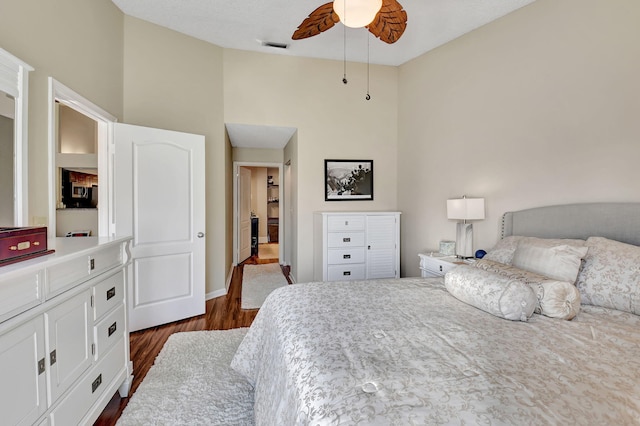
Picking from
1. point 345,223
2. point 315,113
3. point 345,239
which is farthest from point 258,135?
point 345,239

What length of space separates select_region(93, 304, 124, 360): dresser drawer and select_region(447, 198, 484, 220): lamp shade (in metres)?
2.81

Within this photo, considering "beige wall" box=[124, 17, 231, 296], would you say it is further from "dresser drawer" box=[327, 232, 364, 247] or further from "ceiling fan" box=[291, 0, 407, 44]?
"ceiling fan" box=[291, 0, 407, 44]

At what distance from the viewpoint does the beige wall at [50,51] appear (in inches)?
65.3

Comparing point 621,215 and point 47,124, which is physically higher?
point 47,124

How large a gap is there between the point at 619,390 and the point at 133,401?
7.59 ft

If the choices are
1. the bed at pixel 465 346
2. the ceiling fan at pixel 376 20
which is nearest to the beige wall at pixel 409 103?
the bed at pixel 465 346

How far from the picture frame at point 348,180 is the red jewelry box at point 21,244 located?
303 centimetres

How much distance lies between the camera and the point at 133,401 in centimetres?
177

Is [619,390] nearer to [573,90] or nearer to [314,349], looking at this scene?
[314,349]

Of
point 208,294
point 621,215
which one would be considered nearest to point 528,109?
point 621,215

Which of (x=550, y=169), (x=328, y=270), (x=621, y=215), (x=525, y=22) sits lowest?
(x=328, y=270)

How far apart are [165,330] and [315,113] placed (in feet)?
10.1

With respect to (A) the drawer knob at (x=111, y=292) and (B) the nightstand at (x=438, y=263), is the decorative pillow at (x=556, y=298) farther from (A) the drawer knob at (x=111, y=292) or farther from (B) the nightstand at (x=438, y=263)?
(A) the drawer knob at (x=111, y=292)

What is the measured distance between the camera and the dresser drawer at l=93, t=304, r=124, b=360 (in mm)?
1525
